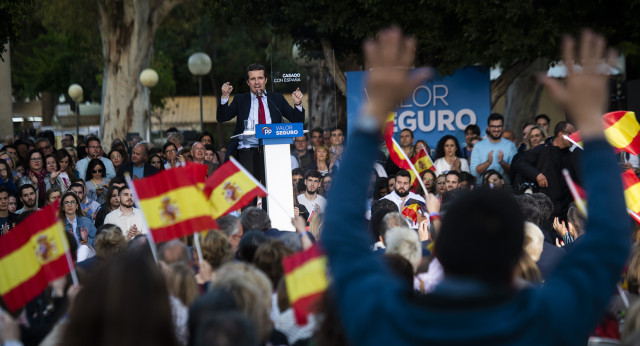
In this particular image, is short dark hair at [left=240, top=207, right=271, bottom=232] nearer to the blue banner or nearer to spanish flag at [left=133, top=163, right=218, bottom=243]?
spanish flag at [left=133, top=163, right=218, bottom=243]

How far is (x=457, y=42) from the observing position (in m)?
16.9

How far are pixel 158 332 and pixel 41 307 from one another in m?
2.77

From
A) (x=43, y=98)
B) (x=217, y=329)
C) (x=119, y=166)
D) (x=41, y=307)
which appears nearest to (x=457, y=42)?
(x=119, y=166)

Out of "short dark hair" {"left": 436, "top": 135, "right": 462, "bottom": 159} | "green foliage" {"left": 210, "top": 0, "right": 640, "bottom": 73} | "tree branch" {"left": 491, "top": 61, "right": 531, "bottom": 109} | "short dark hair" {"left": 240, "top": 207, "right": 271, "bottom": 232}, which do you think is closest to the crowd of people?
"short dark hair" {"left": 240, "top": 207, "right": 271, "bottom": 232}

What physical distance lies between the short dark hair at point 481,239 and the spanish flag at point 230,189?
4511 millimetres

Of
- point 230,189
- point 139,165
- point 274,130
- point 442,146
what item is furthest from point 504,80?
point 230,189

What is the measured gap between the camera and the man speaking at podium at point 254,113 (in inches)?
408

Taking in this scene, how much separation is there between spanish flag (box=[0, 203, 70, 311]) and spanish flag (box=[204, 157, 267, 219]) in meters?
1.60

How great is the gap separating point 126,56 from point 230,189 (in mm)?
19764

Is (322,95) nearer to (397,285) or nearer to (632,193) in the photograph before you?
(632,193)

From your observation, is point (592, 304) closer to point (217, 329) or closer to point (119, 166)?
point (217, 329)

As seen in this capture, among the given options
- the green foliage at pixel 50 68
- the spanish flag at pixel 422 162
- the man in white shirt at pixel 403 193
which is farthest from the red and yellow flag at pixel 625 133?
the green foliage at pixel 50 68

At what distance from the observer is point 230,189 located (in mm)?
7039

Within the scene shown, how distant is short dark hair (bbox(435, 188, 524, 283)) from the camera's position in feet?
7.93
